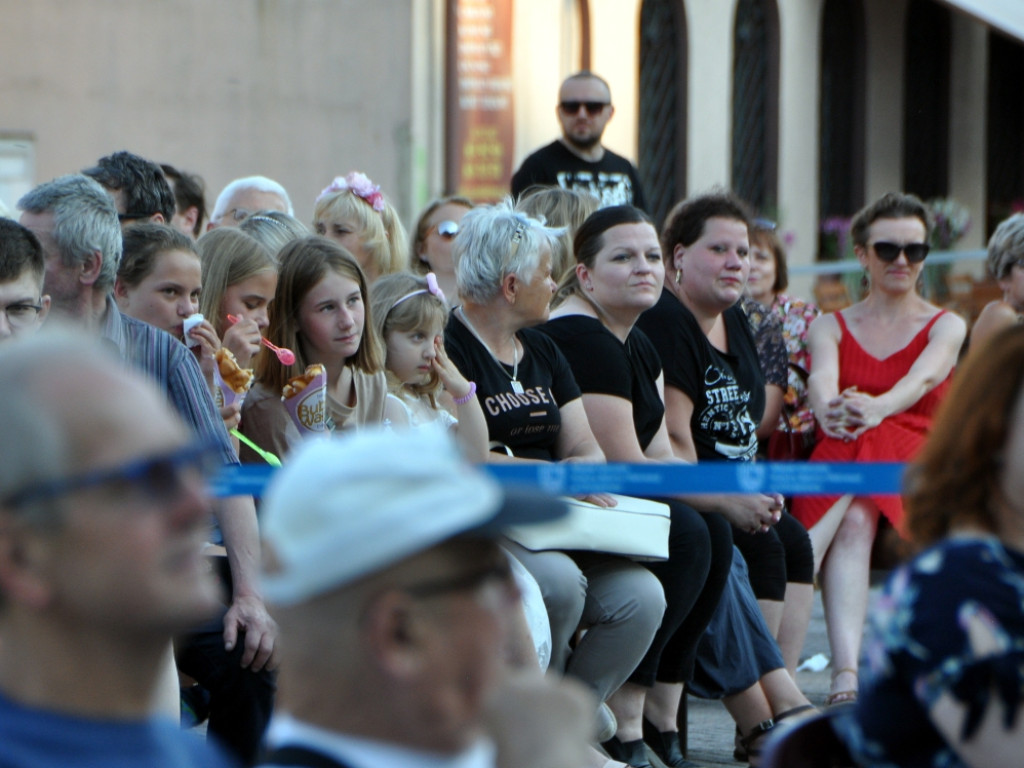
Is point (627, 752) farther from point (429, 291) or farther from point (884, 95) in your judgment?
point (884, 95)

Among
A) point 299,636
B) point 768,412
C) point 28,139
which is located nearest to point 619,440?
point 768,412

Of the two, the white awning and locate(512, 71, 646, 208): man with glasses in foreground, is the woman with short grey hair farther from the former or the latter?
the white awning

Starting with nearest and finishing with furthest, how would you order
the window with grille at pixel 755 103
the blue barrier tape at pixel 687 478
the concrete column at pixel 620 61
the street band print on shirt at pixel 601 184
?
the blue barrier tape at pixel 687 478 < the street band print on shirt at pixel 601 184 < the concrete column at pixel 620 61 < the window with grille at pixel 755 103

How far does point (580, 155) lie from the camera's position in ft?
26.2

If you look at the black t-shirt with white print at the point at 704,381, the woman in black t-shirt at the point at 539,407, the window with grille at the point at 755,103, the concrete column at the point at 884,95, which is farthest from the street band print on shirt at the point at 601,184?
the concrete column at the point at 884,95

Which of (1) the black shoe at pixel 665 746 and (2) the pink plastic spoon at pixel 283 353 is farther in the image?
(1) the black shoe at pixel 665 746

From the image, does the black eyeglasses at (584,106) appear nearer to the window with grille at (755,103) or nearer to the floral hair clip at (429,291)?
the floral hair clip at (429,291)

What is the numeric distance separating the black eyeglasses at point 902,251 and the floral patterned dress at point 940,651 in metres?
4.31

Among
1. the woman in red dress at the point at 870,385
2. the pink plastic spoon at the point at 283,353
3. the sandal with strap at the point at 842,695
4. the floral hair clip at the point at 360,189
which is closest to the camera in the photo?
the pink plastic spoon at the point at 283,353

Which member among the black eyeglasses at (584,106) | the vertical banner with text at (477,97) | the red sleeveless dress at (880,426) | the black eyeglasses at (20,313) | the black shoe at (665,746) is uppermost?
the vertical banner with text at (477,97)

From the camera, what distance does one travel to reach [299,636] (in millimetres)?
1661

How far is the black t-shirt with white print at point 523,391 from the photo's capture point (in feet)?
16.2

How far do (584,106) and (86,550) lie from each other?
21.6 ft

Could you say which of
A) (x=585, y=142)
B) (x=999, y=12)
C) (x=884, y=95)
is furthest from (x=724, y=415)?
(x=884, y=95)
